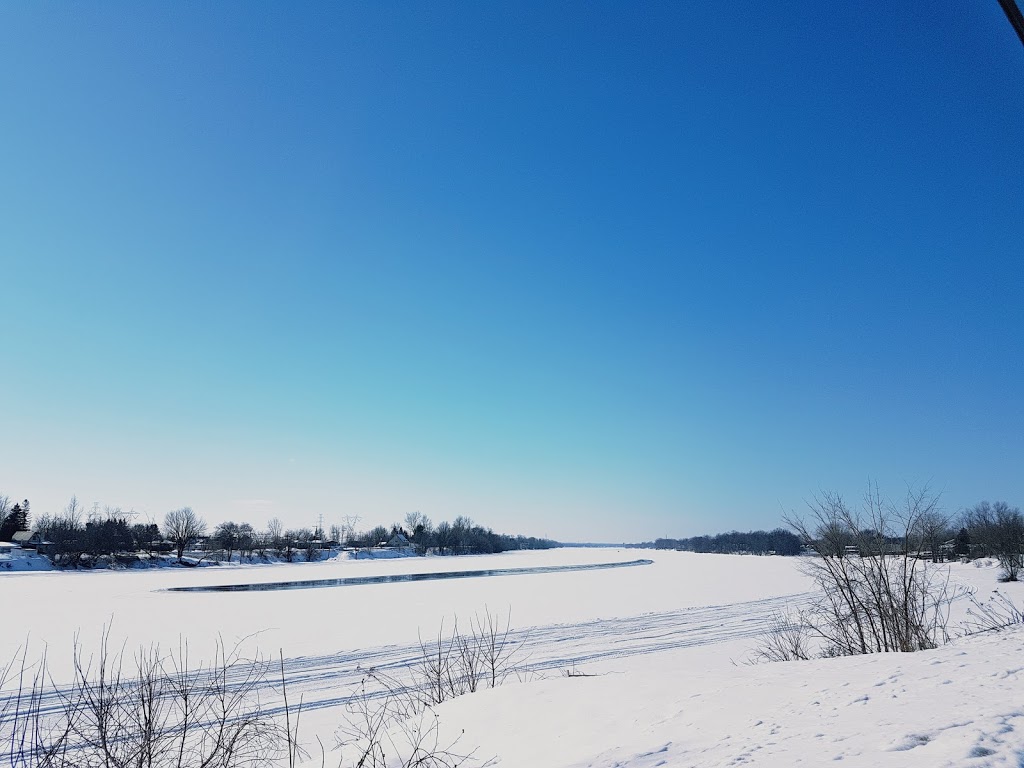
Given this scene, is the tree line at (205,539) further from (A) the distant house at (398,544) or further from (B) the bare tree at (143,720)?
(B) the bare tree at (143,720)

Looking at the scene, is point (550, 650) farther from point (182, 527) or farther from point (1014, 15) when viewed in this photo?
point (182, 527)

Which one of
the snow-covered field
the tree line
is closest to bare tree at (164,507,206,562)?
the tree line

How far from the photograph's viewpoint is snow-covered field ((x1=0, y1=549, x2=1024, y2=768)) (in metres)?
3.81

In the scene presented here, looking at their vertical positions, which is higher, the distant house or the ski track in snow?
the ski track in snow

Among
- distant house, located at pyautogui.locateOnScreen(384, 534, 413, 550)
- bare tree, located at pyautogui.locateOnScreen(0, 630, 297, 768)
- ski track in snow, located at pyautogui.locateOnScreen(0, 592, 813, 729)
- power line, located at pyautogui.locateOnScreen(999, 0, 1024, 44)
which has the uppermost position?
power line, located at pyautogui.locateOnScreen(999, 0, 1024, 44)

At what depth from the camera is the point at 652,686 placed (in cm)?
652

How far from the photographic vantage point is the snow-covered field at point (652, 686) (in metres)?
3.81

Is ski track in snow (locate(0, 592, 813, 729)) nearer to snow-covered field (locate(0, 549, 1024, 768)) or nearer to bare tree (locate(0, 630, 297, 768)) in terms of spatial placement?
snow-covered field (locate(0, 549, 1024, 768))

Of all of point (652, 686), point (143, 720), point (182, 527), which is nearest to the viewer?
point (652, 686)

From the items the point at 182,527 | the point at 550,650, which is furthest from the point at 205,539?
the point at 550,650

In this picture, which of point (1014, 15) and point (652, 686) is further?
point (652, 686)

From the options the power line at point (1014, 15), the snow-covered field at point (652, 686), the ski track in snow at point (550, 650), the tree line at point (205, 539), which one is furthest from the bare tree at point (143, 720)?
the tree line at point (205, 539)

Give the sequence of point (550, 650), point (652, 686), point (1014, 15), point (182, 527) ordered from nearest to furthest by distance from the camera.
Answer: point (1014, 15)
point (652, 686)
point (550, 650)
point (182, 527)

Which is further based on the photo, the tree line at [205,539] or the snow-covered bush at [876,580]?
the tree line at [205,539]
